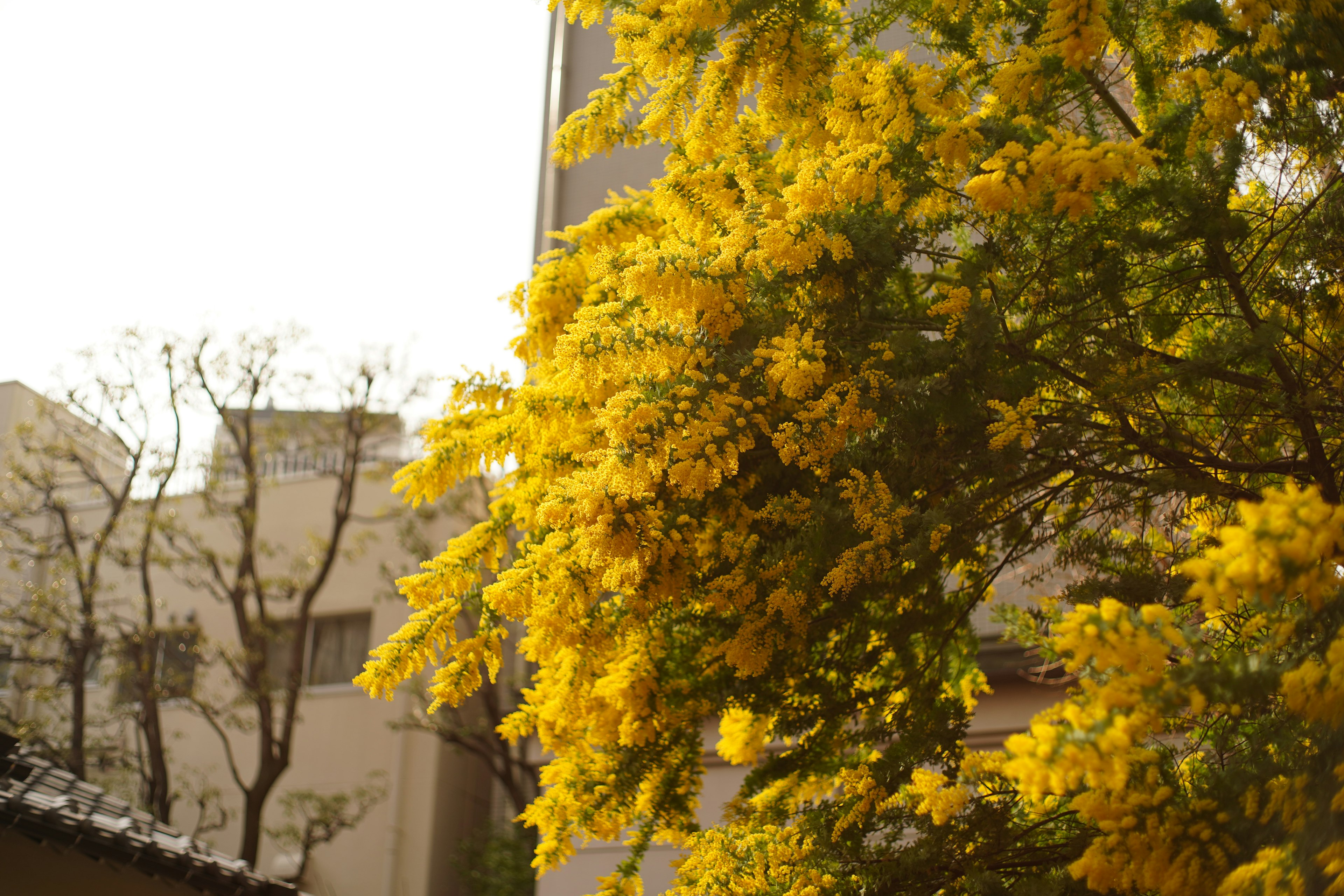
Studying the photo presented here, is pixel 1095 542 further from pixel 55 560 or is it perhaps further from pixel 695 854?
pixel 55 560

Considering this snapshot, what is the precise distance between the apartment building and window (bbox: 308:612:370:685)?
0.02 m

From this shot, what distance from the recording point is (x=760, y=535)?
168 inches

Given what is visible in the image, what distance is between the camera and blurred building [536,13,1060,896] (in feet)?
29.8

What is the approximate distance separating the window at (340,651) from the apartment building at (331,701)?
0.02m

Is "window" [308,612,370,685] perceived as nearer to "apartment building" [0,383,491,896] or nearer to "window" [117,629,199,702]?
"apartment building" [0,383,491,896]

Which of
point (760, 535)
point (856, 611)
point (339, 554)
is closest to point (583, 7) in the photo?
point (760, 535)

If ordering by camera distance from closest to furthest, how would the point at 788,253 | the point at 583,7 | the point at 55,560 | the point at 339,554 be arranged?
the point at 788,253 → the point at 583,7 → the point at 55,560 → the point at 339,554

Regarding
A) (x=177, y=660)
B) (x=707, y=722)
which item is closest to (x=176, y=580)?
(x=177, y=660)

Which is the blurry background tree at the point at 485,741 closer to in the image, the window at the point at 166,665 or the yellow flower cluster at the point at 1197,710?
the window at the point at 166,665

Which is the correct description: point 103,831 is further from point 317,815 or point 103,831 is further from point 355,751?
point 355,751

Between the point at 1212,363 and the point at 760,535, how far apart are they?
1.77 meters

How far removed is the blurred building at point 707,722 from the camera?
9086mm

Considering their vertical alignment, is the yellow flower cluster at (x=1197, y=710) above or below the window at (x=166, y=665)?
above

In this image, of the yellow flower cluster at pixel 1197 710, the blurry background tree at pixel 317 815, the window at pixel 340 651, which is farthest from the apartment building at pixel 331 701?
the yellow flower cluster at pixel 1197 710
